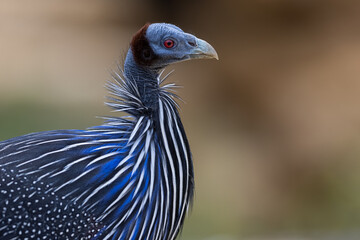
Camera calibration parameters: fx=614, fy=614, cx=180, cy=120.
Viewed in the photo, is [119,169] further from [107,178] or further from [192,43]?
[192,43]

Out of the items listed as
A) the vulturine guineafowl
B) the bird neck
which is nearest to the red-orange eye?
the vulturine guineafowl

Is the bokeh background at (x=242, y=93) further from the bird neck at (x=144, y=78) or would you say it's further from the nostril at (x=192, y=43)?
the nostril at (x=192, y=43)

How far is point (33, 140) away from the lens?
2.62 metres

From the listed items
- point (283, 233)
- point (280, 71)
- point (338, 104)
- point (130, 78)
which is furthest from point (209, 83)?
point (130, 78)

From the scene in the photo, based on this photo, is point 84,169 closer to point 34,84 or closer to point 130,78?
point 130,78

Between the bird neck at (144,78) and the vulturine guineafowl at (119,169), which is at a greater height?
the bird neck at (144,78)

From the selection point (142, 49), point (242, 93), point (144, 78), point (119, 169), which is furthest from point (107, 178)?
point (242, 93)

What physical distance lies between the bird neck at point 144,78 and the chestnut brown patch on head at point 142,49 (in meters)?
0.02

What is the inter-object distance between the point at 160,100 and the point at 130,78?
0.18 metres

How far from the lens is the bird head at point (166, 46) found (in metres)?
2.67

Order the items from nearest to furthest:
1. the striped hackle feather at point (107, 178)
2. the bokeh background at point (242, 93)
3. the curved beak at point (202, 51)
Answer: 1. the striped hackle feather at point (107, 178)
2. the curved beak at point (202, 51)
3. the bokeh background at point (242, 93)

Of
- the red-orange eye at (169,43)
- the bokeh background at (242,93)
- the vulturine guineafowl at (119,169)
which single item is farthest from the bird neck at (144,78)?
the bokeh background at (242,93)

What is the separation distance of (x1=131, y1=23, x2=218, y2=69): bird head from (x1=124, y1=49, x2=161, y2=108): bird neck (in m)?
0.04

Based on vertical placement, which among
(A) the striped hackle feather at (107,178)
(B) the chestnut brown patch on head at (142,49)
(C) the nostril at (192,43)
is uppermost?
(C) the nostril at (192,43)
